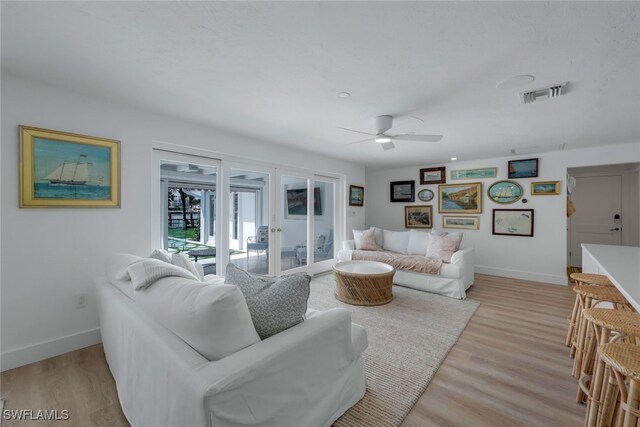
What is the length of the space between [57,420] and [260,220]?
2908 millimetres

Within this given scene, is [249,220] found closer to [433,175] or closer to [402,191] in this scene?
[402,191]

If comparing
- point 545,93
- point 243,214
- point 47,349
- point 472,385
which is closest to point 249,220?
point 243,214

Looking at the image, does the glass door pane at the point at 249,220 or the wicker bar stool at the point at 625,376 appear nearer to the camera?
the wicker bar stool at the point at 625,376

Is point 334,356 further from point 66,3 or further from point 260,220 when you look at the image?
point 260,220

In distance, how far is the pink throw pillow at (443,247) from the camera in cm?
409

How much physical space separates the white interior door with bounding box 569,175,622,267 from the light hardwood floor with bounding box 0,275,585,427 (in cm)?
434

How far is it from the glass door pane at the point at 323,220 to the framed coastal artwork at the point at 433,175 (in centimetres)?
206

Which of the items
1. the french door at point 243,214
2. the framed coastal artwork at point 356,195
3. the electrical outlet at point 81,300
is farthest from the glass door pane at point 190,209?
the framed coastal artwork at point 356,195

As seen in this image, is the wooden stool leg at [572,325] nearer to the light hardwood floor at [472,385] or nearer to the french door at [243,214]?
the light hardwood floor at [472,385]

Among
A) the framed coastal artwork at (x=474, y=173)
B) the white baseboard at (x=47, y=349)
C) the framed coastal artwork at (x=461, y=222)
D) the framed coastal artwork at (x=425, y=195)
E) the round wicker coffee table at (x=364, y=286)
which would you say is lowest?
the white baseboard at (x=47, y=349)

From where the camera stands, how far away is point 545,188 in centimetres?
461

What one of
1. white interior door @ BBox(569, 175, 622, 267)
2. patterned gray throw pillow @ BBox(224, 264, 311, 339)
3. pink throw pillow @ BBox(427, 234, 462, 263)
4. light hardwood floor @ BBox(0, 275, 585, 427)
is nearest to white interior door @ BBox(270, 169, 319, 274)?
pink throw pillow @ BBox(427, 234, 462, 263)

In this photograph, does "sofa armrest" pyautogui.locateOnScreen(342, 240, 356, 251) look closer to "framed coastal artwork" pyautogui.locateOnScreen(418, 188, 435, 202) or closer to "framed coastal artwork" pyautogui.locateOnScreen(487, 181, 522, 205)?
"framed coastal artwork" pyautogui.locateOnScreen(418, 188, 435, 202)

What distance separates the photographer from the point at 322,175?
5230 millimetres
